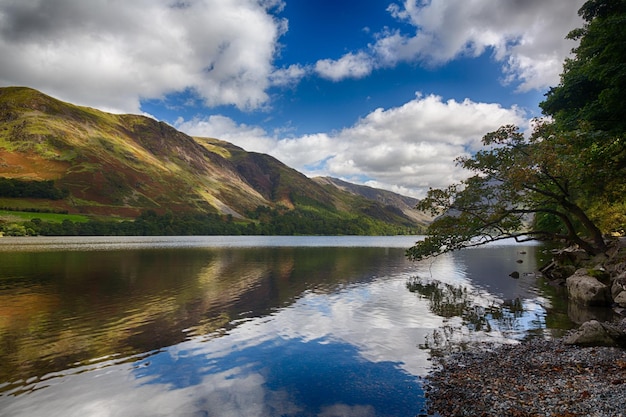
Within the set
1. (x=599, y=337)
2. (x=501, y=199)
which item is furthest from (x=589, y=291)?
(x=599, y=337)

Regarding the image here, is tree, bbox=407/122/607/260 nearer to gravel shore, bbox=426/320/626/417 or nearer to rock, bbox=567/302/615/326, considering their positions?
rock, bbox=567/302/615/326

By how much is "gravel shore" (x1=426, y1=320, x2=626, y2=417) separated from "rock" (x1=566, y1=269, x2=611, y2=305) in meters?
17.4

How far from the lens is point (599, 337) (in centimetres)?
2108

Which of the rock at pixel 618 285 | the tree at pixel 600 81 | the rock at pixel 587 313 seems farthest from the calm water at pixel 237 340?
the tree at pixel 600 81

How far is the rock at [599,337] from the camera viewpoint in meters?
20.8

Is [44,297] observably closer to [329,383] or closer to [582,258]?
[329,383]

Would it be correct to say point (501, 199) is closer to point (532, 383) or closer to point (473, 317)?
point (473, 317)

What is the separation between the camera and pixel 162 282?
53062 mm

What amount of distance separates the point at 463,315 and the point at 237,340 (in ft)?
71.1

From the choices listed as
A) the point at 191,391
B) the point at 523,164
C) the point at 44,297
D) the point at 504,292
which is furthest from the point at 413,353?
the point at 44,297

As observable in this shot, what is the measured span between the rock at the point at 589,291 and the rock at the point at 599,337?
1665 cm

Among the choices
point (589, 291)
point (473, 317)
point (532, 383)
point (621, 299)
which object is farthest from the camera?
point (589, 291)

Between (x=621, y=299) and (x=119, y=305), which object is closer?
(x=621, y=299)

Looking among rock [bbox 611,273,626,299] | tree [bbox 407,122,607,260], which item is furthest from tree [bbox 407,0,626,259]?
rock [bbox 611,273,626,299]
